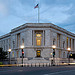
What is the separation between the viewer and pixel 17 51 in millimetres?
96000

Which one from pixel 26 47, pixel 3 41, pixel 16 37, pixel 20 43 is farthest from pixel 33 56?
pixel 3 41

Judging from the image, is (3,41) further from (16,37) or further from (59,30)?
(59,30)

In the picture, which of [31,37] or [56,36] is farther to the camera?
[56,36]

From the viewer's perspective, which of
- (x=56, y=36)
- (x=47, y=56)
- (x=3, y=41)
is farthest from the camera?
(x=3, y=41)

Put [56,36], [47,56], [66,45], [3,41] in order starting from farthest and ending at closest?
1. [3,41]
2. [66,45]
3. [56,36]
4. [47,56]

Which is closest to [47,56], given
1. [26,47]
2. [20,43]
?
[26,47]

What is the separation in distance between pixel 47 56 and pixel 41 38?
1055cm

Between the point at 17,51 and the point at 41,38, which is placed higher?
the point at 41,38

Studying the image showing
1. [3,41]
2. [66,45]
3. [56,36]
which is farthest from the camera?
[3,41]

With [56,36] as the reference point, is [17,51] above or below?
below

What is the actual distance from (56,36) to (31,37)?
53.3ft

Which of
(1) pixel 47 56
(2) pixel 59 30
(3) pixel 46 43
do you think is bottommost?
(1) pixel 47 56

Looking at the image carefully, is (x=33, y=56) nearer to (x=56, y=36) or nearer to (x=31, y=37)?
(x=31, y=37)

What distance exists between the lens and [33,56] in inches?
3305
